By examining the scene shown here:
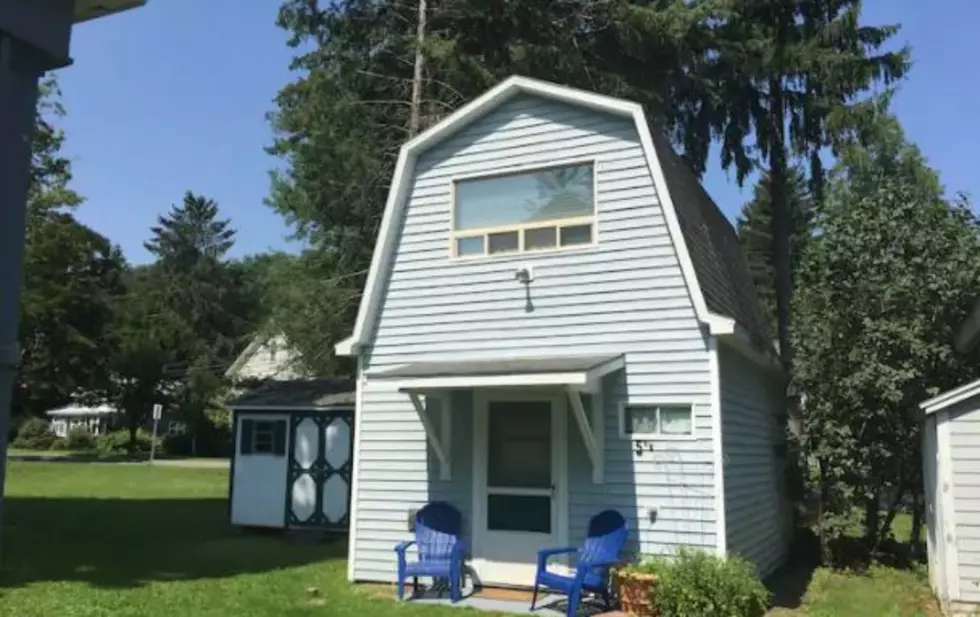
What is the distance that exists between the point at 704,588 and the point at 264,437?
9.51 m

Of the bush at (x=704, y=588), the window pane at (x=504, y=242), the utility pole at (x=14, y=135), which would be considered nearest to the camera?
the utility pole at (x=14, y=135)

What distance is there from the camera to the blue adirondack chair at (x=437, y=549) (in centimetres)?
883

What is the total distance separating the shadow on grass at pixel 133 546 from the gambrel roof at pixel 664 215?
355 centimetres

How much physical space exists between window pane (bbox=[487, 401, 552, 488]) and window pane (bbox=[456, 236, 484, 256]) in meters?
1.83

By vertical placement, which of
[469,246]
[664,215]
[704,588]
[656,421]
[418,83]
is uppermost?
[418,83]

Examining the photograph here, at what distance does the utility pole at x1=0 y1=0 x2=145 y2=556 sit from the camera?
3.47m

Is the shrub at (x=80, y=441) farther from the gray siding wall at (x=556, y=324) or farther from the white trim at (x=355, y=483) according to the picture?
the gray siding wall at (x=556, y=324)

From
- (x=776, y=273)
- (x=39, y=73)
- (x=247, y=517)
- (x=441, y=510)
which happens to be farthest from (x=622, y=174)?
(x=776, y=273)

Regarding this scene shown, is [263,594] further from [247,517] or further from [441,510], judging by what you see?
[247,517]

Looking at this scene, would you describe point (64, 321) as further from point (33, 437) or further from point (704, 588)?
point (704, 588)

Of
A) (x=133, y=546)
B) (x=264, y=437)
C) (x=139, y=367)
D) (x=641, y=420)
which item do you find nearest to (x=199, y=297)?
(x=139, y=367)

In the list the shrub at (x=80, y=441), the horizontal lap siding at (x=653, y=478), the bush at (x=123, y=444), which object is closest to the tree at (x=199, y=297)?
the bush at (x=123, y=444)

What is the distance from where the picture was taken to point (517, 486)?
930 centimetres

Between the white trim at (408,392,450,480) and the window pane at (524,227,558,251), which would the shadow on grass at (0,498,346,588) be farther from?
the window pane at (524,227,558,251)
